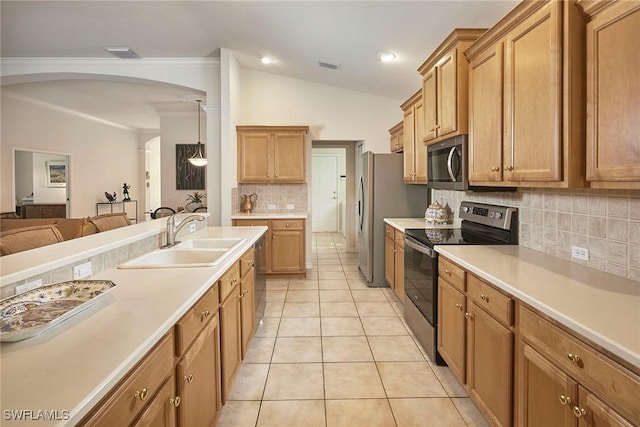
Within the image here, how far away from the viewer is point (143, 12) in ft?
11.2

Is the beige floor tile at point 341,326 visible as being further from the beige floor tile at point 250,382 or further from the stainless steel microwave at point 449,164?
the stainless steel microwave at point 449,164

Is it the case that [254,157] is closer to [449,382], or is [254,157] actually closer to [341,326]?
[341,326]

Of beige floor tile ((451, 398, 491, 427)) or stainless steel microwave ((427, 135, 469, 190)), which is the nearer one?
beige floor tile ((451, 398, 491, 427))

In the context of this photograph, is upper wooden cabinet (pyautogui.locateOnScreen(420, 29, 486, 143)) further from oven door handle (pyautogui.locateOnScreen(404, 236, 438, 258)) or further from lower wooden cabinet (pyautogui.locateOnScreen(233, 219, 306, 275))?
lower wooden cabinet (pyautogui.locateOnScreen(233, 219, 306, 275))

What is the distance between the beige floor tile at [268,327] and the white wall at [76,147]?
5.62 metres

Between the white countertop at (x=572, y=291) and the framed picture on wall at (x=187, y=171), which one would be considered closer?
the white countertop at (x=572, y=291)

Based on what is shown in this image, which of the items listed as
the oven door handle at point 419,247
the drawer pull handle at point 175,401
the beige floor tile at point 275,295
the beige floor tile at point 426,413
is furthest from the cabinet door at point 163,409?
the beige floor tile at point 275,295

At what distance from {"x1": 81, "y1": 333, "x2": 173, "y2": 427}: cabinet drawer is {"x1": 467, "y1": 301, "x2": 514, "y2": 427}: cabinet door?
4.65 feet

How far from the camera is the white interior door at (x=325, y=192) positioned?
31.1 ft

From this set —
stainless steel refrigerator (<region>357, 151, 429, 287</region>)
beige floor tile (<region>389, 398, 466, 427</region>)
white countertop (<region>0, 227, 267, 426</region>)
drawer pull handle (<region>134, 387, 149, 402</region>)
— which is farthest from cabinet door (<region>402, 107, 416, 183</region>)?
drawer pull handle (<region>134, 387, 149, 402</region>)

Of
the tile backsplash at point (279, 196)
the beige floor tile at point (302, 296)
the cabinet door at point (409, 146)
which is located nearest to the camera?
the cabinet door at point (409, 146)

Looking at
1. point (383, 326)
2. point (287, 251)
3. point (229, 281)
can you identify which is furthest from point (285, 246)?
point (229, 281)

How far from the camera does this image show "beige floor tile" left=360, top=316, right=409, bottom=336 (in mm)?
3229

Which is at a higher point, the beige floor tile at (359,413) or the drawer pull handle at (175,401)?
the drawer pull handle at (175,401)
